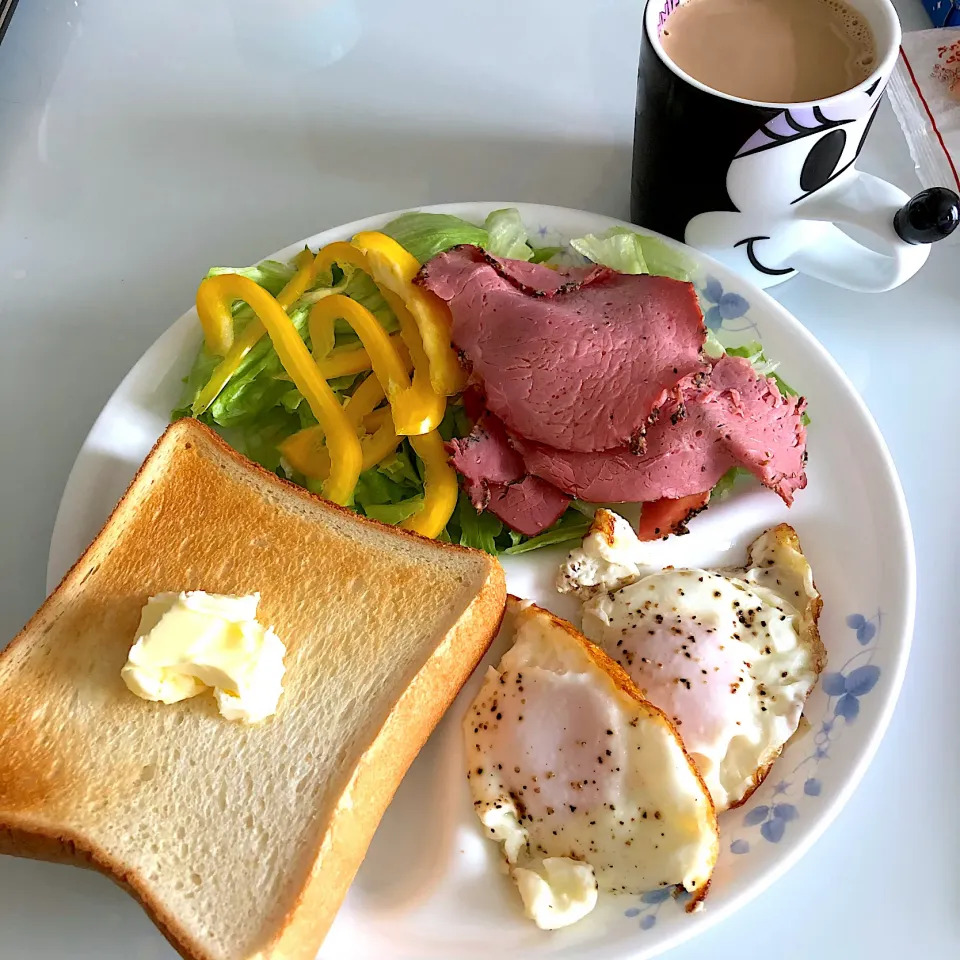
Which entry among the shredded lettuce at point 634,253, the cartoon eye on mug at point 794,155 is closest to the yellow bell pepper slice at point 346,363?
the shredded lettuce at point 634,253

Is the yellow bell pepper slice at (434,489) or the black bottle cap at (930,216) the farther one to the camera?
the yellow bell pepper slice at (434,489)

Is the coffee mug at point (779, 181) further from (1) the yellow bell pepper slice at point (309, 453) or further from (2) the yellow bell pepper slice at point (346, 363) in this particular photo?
(1) the yellow bell pepper slice at point (309, 453)

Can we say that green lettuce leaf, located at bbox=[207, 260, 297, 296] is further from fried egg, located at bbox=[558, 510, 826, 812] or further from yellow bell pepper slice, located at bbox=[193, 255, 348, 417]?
fried egg, located at bbox=[558, 510, 826, 812]

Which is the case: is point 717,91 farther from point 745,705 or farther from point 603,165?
point 745,705

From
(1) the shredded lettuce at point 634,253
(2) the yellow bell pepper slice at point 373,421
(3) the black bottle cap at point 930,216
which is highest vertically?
(3) the black bottle cap at point 930,216

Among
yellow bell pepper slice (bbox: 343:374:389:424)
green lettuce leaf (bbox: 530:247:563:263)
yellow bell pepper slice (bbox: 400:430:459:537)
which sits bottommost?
yellow bell pepper slice (bbox: 400:430:459:537)

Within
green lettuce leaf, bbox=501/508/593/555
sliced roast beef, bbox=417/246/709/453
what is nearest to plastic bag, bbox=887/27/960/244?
sliced roast beef, bbox=417/246/709/453

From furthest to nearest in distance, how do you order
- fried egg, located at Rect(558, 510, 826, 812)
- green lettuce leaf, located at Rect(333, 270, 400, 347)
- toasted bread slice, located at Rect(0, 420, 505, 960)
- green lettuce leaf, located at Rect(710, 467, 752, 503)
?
green lettuce leaf, located at Rect(333, 270, 400, 347), green lettuce leaf, located at Rect(710, 467, 752, 503), fried egg, located at Rect(558, 510, 826, 812), toasted bread slice, located at Rect(0, 420, 505, 960)
